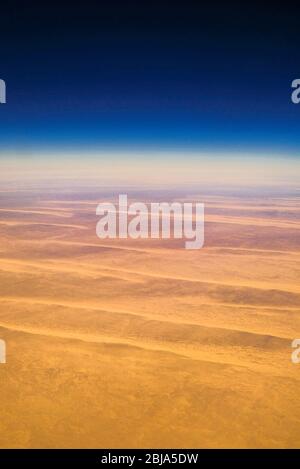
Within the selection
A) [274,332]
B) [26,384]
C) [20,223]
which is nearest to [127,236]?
[20,223]

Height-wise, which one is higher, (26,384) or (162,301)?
(162,301)

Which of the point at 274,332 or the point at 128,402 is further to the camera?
the point at 274,332

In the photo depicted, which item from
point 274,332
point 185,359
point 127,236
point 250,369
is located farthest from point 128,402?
point 127,236

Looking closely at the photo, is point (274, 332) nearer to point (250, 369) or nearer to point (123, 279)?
point (250, 369)

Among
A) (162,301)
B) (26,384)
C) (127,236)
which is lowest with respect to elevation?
(26,384)
